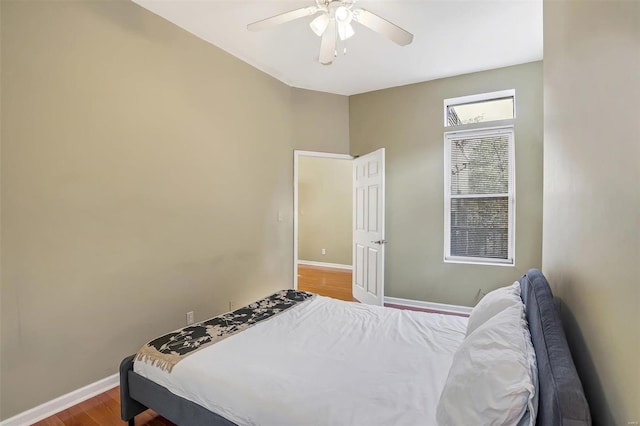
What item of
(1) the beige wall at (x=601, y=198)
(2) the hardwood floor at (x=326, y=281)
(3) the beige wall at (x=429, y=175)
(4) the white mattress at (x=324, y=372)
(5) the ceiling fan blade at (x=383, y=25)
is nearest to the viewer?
(1) the beige wall at (x=601, y=198)

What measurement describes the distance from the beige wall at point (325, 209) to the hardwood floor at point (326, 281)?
0.35m

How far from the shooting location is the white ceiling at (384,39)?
2455 mm

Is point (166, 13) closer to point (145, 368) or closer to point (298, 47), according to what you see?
point (298, 47)

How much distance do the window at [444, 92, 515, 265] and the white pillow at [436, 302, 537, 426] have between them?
2713 millimetres

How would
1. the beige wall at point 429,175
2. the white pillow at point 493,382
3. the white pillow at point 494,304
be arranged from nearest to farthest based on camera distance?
the white pillow at point 493,382 → the white pillow at point 494,304 → the beige wall at point 429,175

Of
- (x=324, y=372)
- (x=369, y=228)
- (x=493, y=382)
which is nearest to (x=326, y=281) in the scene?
(x=369, y=228)

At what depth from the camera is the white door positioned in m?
3.74

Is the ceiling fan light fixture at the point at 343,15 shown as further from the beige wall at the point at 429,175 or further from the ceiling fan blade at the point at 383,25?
the beige wall at the point at 429,175

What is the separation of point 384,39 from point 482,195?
212 cm

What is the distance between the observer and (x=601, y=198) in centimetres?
96

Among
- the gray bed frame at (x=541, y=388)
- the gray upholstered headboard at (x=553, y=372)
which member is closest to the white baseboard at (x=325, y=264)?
the gray bed frame at (x=541, y=388)

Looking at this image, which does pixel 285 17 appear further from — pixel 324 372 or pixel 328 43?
pixel 324 372

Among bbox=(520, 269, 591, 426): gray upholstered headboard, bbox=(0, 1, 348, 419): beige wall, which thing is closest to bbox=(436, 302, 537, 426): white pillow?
bbox=(520, 269, 591, 426): gray upholstered headboard

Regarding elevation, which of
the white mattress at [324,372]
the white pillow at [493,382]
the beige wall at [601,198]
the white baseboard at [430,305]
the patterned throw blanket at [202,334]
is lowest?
the white baseboard at [430,305]
